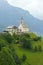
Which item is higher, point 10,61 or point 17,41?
point 17,41

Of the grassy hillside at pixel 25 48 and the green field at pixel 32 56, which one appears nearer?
the grassy hillside at pixel 25 48

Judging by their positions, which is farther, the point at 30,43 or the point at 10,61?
the point at 30,43

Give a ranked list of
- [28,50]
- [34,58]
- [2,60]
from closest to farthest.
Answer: [2,60]
[34,58]
[28,50]

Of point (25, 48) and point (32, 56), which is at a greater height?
point (25, 48)

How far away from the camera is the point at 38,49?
3784 inches

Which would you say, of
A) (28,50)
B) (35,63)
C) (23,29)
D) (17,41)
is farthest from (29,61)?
(23,29)

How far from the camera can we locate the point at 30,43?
99.4 metres

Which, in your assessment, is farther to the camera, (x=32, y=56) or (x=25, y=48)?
(x=25, y=48)

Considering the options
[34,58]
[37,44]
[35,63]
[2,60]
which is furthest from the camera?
[37,44]

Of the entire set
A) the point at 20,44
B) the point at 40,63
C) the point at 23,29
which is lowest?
the point at 40,63

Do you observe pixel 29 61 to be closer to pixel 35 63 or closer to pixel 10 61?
pixel 35 63

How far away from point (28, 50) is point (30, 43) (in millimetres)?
4494

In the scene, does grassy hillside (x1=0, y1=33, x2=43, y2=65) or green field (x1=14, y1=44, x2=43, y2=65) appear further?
green field (x1=14, y1=44, x2=43, y2=65)

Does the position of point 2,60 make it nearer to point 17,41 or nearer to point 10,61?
point 10,61
